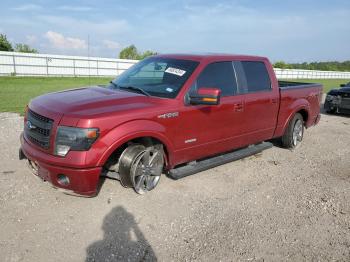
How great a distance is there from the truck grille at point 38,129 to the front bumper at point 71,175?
14cm

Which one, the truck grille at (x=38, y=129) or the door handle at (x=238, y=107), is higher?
the door handle at (x=238, y=107)

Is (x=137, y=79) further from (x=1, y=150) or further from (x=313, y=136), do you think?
(x=313, y=136)

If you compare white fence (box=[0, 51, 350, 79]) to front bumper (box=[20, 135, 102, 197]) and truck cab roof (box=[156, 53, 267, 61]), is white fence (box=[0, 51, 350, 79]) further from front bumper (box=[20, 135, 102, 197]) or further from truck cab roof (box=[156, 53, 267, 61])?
front bumper (box=[20, 135, 102, 197])

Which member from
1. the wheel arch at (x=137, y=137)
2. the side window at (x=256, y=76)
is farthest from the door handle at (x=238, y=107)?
the wheel arch at (x=137, y=137)

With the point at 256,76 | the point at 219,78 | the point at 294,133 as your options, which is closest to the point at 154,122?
the point at 219,78

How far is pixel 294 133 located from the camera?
7.06m

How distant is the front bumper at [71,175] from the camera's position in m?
3.70

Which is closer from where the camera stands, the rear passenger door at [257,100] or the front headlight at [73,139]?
the front headlight at [73,139]

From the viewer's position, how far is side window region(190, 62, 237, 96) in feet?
15.9

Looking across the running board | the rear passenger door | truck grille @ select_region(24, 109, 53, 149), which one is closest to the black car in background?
the rear passenger door

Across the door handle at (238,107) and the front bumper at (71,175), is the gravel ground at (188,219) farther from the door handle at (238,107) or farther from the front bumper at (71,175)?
the door handle at (238,107)

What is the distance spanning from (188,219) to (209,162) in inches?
53.3

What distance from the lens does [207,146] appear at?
199 inches

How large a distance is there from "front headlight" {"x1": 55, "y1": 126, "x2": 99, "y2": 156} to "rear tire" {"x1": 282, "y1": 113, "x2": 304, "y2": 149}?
177 inches
